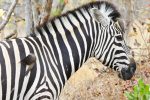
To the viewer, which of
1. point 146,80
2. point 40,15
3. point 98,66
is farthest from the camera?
point 98,66

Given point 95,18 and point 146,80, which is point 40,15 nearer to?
point 95,18

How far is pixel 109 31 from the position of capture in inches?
215

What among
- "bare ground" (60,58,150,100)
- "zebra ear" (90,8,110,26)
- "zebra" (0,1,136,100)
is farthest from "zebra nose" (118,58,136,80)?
"bare ground" (60,58,150,100)

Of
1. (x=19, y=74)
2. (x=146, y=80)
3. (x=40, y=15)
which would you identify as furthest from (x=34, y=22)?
(x=146, y=80)

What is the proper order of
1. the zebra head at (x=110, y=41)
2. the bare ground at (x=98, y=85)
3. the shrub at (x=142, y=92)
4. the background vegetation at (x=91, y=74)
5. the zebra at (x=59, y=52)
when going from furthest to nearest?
the bare ground at (x=98, y=85), the background vegetation at (x=91, y=74), the zebra head at (x=110, y=41), the zebra at (x=59, y=52), the shrub at (x=142, y=92)

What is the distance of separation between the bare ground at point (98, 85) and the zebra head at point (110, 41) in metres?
2.01

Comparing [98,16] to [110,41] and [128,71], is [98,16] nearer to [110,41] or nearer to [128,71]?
[110,41]

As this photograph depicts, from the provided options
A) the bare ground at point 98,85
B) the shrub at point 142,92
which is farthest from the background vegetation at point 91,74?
the shrub at point 142,92

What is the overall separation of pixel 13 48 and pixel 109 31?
4.29 feet

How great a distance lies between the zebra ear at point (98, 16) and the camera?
5.32 meters

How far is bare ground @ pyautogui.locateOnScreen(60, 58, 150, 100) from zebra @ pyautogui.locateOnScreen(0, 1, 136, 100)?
207cm

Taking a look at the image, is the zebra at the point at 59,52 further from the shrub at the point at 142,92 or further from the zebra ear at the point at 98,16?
the shrub at the point at 142,92

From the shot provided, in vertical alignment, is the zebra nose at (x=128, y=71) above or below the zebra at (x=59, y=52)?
below

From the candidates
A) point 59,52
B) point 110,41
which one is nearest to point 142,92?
point 59,52
